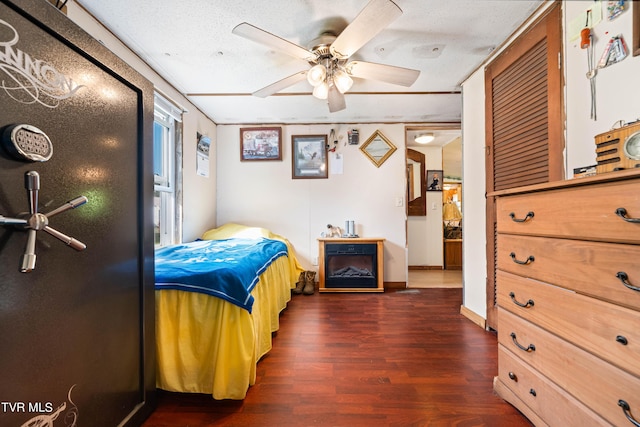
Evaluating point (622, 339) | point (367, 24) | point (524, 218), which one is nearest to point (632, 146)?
point (524, 218)

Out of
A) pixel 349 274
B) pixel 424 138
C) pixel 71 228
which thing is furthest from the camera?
pixel 424 138

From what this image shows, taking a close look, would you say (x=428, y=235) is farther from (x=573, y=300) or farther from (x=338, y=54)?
(x=573, y=300)

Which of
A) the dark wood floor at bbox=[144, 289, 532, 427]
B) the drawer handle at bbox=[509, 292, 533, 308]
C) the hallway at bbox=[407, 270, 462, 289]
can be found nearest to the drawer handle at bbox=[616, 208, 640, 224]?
the drawer handle at bbox=[509, 292, 533, 308]

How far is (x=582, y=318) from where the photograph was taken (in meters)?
0.87

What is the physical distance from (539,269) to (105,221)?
178cm

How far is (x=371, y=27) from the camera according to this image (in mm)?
1430

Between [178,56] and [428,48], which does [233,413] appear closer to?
[178,56]

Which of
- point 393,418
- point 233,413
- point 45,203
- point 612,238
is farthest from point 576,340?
point 45,203

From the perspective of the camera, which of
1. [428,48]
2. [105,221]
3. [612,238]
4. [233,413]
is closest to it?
[612,238]

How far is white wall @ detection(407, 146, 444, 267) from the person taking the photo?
15.1ft

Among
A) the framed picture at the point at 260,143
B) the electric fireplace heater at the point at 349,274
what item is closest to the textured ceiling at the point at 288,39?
the framed picture at the point at 260,143

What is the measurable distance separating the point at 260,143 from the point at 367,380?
124 inches

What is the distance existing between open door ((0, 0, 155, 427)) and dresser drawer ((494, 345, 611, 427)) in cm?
174

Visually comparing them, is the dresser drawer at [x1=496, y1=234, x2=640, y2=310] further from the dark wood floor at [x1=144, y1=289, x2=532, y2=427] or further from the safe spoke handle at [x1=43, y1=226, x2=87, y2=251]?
the safe spoke handle at [x1=43, y1=226, x2=87, y2=251]
